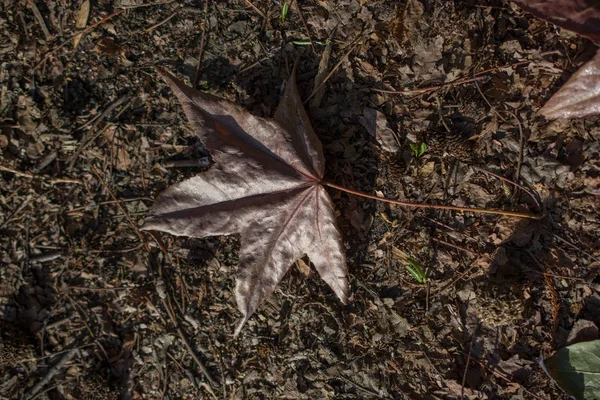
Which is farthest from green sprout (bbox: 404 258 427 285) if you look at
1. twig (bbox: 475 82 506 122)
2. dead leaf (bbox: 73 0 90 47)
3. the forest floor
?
dead leaf (bbox: 73 0 90 47)

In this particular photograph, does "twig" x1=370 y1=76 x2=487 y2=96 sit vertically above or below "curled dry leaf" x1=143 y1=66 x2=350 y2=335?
above

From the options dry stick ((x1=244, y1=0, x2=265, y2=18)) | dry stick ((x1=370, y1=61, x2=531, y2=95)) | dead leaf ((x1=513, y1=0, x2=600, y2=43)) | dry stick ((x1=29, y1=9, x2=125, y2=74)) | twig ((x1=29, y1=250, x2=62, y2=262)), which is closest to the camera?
dead leaf ((x1=513, y1=0, x2=600, y2=43))

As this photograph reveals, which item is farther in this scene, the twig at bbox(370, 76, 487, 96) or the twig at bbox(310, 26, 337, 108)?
the twig at bbox(310, 26, 337, 108)

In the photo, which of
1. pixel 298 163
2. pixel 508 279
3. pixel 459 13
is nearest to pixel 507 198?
pixel 508 279

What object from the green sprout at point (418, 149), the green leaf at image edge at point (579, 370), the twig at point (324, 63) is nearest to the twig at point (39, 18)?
the twig at point (324, 63)

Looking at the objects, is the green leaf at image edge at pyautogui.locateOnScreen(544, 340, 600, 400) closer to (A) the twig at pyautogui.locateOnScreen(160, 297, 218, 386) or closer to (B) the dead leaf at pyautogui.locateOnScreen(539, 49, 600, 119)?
(B) the dead leaf at pyautogui.locateOnScreen(539, 49, 600, 119)

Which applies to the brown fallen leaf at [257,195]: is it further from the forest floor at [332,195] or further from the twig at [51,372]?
the twig at [51,372]

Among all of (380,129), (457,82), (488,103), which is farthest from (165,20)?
(488,103)
